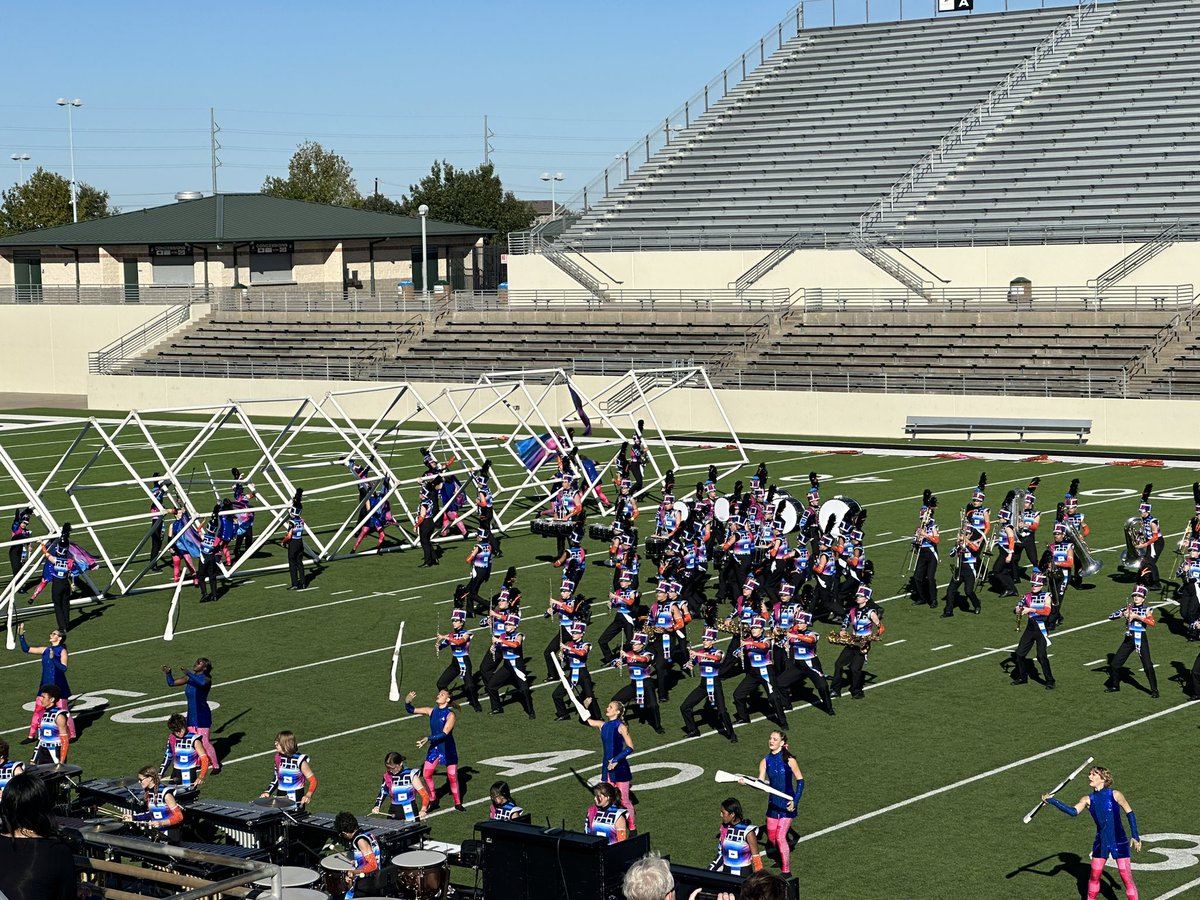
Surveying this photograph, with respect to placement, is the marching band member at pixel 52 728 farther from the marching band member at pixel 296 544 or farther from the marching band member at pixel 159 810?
the marching band member at pixel 296 544

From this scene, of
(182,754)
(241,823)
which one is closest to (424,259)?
(182,754)

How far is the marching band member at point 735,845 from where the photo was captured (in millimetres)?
11320

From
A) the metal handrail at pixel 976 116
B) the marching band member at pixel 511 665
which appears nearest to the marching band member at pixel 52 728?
the marching band member at pixel 511 665

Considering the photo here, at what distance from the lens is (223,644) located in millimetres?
20906

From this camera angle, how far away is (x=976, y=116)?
55.7 meters

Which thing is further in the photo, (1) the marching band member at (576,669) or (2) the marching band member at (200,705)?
(1) the marching band member at (576,669)

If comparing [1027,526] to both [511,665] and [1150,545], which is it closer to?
[1150,545]

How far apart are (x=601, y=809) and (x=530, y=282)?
4694 centimetres

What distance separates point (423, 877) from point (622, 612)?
27.7ft

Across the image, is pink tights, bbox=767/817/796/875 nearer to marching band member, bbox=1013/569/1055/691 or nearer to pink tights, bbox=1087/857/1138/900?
pink tights, bbox=1087/857/1138/900

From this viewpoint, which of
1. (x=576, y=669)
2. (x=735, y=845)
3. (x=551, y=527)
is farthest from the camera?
(x=551, y=527)

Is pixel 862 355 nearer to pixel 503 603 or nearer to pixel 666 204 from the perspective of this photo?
pixel 666 204

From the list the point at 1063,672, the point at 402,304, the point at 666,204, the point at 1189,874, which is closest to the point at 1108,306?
the point at 666,204

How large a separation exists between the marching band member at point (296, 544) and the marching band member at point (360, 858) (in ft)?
43.0
